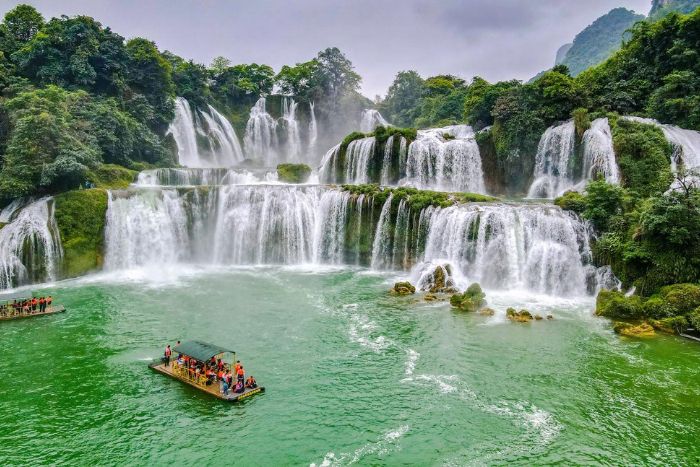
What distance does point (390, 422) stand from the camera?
13.9 m

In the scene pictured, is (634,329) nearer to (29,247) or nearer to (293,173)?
(293,173)

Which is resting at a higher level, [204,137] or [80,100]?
[80,100]

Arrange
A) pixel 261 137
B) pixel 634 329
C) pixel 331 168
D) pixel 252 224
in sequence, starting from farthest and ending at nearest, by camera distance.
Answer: pixel 261 137 → pixel 331 168 → pixel 252 224 → pixel 634 329

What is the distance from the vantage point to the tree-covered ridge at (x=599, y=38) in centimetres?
11056

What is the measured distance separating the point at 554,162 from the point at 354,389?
2712cm

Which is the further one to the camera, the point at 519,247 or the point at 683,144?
the point at 683,144

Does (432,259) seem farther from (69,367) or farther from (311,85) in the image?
(311,85)

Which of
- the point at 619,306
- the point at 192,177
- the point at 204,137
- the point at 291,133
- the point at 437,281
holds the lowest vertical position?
the point at 619,306

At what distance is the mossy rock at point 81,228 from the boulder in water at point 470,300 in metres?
22.5

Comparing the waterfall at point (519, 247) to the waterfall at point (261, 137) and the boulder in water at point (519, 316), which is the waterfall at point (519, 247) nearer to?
the boulder in water at point (519, 316)

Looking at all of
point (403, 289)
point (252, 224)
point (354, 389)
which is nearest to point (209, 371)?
point (354, 389)

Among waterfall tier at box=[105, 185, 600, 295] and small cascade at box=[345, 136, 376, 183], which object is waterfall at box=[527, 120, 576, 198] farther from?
small cascade at box=[345, 136, 376, 183]

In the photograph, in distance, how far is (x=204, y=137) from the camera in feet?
182

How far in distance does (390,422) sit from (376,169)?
28.6 m
